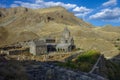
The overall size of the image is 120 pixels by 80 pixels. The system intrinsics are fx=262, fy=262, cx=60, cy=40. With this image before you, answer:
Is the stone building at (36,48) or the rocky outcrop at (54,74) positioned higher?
the rocky outcrop at (54,74)

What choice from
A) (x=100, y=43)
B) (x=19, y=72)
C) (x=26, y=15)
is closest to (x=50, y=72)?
(x=19, y=72)

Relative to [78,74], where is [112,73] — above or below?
below

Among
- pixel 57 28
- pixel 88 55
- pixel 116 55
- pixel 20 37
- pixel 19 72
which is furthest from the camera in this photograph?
pixel 57 28

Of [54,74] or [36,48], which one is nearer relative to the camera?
[54,74]

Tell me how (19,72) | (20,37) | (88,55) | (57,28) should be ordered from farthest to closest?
(57,28) → (20,37) → (88,55) → (19,72)

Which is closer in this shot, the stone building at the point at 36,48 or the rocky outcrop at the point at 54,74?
the rocky outcrop at the point at 54,74

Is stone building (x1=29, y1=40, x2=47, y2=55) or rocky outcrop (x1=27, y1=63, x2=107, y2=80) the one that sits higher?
rocky outcrop (x1=27, y1=63, x2=107, y2=80)

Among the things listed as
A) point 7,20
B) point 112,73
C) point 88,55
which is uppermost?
point 7,20

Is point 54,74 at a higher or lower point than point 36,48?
higher

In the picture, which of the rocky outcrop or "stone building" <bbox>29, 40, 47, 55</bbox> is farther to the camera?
"stone building" <bbox>29, 40, 47, 55</bbox>

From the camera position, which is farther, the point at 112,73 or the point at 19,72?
the point at 112,73

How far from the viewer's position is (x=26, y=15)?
573 feet

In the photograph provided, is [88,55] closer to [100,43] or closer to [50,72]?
[50,72]

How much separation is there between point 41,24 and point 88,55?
115 m
